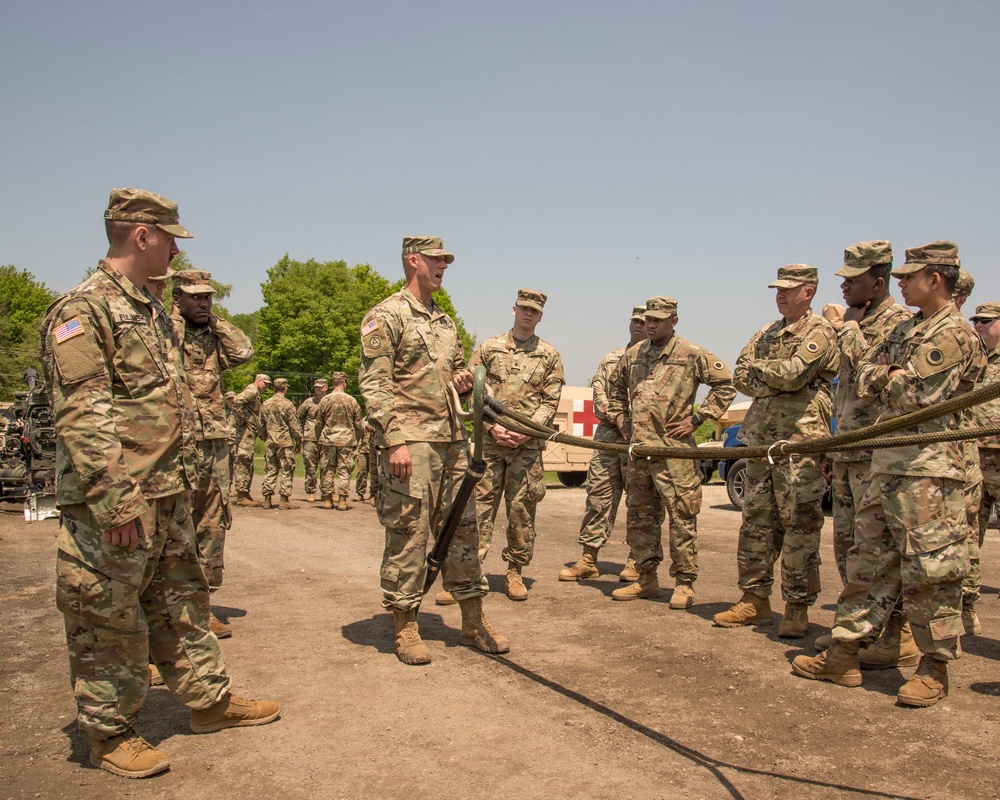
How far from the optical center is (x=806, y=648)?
547cm

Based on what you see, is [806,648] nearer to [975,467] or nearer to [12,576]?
[975,467]

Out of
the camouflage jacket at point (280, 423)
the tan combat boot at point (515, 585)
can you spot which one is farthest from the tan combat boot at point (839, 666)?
the camouflage jacket at point (280, 423)

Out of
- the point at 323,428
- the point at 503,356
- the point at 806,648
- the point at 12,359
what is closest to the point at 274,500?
the point at 323,428

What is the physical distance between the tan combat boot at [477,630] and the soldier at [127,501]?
1691 millimetres

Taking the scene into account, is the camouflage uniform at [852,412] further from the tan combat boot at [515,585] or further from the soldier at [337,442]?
the soldier at [337,442]

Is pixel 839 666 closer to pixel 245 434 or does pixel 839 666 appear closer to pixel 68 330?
pixel 68 330

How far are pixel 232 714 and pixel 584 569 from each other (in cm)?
437

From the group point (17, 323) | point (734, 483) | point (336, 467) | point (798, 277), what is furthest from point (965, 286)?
point (17, 323)

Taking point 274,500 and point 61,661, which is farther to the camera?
point 274,500

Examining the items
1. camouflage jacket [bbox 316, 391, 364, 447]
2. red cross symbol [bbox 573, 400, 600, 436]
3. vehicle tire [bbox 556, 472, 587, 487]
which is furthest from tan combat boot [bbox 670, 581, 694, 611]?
vehicle tire [bbox 556, 472, 587, 487]

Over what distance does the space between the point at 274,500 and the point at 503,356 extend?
10.1 metres

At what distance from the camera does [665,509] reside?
22.9ft

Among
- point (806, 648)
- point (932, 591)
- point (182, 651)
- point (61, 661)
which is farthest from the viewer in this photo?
point (806, 648)

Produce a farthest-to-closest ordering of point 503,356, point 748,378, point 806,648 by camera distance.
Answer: point 503,356
point 748,378
point 806,648
